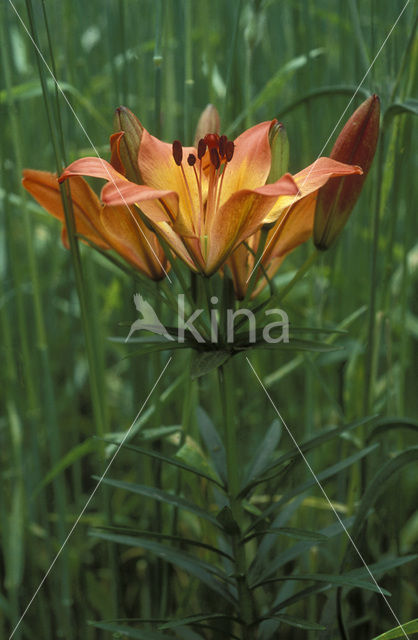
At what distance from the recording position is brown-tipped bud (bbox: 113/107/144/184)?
307 millimetres

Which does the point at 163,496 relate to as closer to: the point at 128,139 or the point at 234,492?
the point at 234,492

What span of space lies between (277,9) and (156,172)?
65 cm

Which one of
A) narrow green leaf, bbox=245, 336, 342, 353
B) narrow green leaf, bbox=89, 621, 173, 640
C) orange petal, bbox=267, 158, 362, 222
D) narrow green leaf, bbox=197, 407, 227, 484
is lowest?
narrow green leaf, bbox=89, 621, 173, 640

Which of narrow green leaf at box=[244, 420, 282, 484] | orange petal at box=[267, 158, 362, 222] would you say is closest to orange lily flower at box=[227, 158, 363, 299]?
orange petal at box=[267, 158, 362, 222]

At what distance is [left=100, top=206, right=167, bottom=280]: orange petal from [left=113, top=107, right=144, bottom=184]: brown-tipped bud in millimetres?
24

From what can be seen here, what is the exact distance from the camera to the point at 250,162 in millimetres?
312

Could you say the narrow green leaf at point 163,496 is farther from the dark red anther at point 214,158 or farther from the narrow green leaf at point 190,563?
the dark red anther at point 214,158

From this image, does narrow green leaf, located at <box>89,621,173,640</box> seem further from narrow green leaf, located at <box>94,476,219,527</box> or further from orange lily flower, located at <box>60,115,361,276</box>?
orange lily flower, located at <box>60,115,361,276</box>

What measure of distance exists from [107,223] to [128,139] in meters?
0.04

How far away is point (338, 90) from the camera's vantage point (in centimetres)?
43

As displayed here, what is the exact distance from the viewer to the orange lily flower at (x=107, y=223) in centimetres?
33

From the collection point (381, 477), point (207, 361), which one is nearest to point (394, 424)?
point (381, 477)

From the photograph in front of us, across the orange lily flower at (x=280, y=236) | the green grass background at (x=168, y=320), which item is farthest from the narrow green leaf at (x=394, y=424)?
the orange lily flower at (x=280, y=236)

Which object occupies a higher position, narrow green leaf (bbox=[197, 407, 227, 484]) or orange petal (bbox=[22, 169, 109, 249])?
orange petal (bbox=[22, 169, 109, 249])
